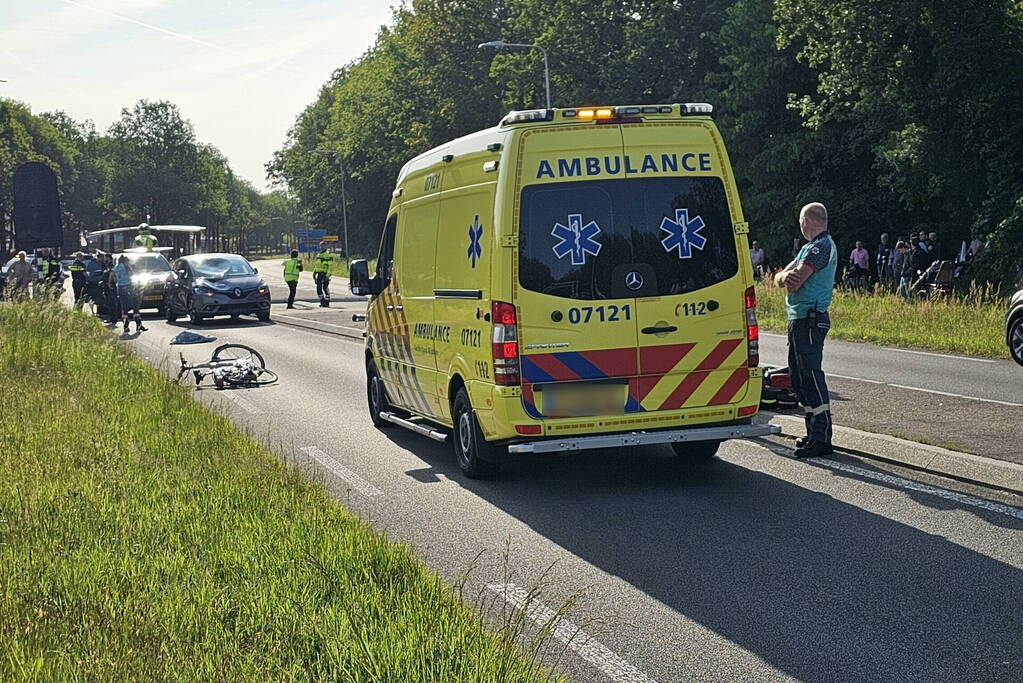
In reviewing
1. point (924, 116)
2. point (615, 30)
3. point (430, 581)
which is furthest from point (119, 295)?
point (615, 30)

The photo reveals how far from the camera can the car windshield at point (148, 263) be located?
3362 centimetres

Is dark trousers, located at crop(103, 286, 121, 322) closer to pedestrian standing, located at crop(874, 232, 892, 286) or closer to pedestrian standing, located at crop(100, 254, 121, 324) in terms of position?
pedestrian standing, located at crop(100, 254, 121, 324)

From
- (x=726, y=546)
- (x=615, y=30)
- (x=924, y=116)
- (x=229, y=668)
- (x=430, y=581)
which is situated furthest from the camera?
(x=615, y=30)

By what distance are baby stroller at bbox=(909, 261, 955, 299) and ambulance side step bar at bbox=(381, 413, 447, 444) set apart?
16556mm

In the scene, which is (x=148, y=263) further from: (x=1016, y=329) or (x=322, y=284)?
(x=1016, y=329)

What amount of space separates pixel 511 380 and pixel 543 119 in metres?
1.79

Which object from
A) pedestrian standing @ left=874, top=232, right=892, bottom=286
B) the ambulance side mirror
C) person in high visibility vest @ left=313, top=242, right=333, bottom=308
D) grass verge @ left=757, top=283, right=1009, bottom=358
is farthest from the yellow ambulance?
person in high visibility vest @ left=313, top=242, right=333, bottom=308

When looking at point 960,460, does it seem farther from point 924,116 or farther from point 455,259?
point 924,116

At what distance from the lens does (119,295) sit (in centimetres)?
2733

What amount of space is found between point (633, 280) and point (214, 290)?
862 inches

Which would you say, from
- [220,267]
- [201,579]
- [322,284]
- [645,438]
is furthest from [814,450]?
[322,284]

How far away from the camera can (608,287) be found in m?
8.15

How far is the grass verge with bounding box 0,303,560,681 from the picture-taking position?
14.0 feet

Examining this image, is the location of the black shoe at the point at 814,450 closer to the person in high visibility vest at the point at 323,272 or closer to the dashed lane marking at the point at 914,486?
the dashed lane marking at the point at 914,486
